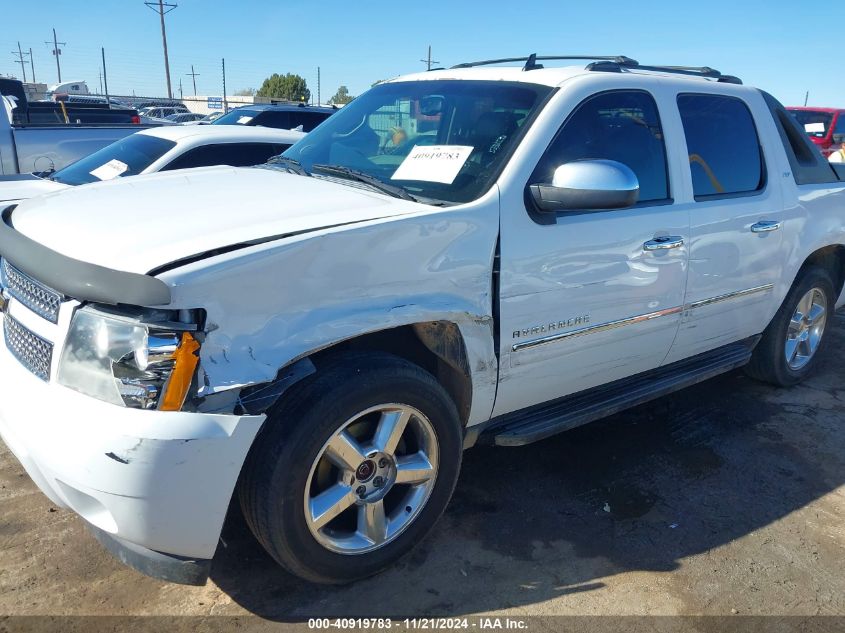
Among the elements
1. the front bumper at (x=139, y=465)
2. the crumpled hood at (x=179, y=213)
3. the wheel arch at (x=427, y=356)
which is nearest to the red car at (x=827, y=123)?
the wheel arch at (x=427, y=356)

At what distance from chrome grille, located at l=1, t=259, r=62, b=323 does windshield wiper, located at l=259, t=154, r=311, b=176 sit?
1.27 metres

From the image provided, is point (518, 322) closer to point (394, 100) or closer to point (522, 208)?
point (522, 208)

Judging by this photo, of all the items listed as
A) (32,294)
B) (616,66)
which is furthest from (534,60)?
(32,294)

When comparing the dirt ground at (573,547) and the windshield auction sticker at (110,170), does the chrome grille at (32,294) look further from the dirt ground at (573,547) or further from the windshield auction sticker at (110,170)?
the windshield auction sticker at (110,170)

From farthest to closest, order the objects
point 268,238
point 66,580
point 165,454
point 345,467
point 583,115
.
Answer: point 583,115 < point 66,580 < point 345,467 < point 268,238 < point 165,454

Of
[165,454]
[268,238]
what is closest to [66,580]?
[165,454]

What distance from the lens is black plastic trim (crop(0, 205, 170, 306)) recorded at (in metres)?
1.97

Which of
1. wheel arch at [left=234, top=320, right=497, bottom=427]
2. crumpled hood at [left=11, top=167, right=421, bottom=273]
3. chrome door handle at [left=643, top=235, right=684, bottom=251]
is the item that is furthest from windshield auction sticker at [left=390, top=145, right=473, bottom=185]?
chrome door handle at [left=643, top=235, right=684, bottom=251]

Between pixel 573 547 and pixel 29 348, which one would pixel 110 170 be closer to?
pixel 29 348

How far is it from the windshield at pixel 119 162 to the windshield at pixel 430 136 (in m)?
2.75

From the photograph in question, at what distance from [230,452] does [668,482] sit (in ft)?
7.70

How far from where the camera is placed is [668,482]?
3.52 m

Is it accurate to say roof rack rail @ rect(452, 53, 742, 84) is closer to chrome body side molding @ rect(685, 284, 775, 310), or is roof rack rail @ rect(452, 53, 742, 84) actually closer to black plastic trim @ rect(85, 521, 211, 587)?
chrome body side molding @ rect(685, 284, 775, 310)

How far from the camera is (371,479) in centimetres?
259
